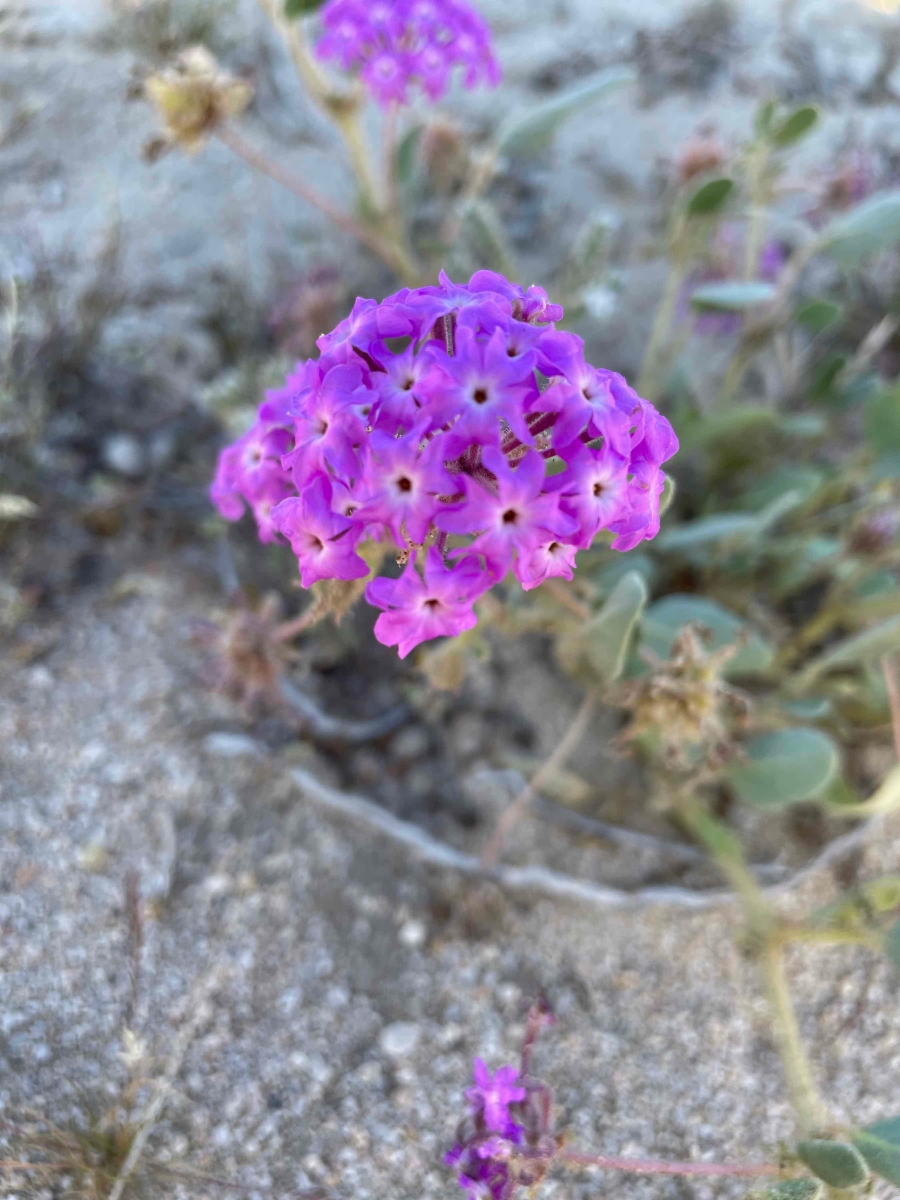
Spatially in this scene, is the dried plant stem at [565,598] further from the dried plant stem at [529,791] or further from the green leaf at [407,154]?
the green leaf at [407,154]

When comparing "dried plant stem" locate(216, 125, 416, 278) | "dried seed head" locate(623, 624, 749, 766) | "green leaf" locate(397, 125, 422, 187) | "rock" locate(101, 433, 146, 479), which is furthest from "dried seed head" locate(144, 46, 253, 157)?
"dried seed head" locate(623, 624, 749, 766)

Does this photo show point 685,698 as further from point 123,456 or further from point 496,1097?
point 123,456

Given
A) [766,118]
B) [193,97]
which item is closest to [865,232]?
[766,118]

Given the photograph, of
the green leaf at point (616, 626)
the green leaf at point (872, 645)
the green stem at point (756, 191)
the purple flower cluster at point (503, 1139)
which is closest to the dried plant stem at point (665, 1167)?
the purple flower cluster at point (503, 1139)

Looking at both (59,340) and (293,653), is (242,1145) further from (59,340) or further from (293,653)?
(59,340)

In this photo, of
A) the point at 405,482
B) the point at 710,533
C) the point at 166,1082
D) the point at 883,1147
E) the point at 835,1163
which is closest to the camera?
the point at 405,482

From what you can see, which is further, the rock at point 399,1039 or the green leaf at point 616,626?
the rock at point 399,1039
